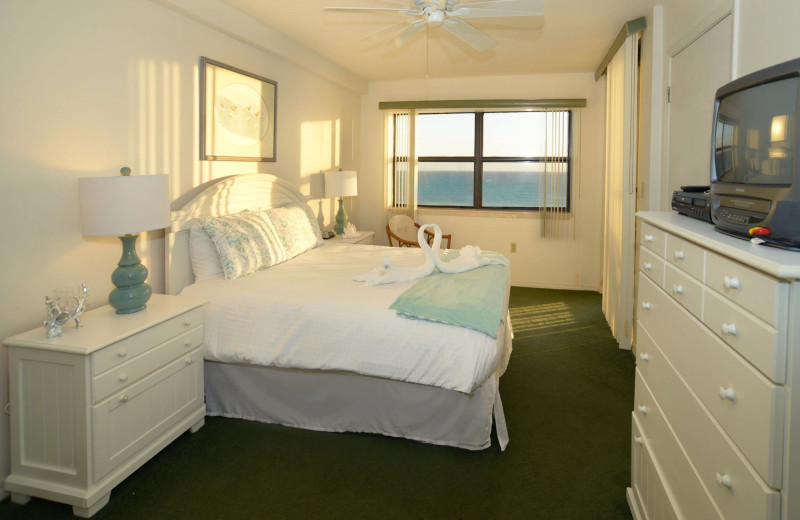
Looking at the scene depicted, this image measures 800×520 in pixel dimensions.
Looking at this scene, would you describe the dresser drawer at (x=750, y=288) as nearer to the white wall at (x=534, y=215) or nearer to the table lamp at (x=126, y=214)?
the table lamp at (x=126, y=214)

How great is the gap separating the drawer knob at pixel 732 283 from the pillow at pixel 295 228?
9.83ft

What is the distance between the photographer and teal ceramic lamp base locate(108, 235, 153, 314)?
2.43m

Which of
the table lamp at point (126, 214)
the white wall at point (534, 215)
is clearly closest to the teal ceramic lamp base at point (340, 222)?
the white wall at point (534, 215)

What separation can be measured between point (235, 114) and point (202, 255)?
1.22 m

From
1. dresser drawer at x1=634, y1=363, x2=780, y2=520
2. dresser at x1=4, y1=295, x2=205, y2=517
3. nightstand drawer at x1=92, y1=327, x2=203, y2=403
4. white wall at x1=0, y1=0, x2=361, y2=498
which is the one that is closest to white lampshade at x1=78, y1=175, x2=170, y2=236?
white wall at x1=0, y1=0, x2=361, y2=498

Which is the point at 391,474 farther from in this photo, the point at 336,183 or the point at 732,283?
the point at 336,183

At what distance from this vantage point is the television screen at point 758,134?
1.22 metres

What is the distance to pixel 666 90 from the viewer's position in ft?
11.2

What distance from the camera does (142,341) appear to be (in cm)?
228

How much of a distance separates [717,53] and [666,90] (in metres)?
0.91

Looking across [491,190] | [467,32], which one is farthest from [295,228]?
[491,190]

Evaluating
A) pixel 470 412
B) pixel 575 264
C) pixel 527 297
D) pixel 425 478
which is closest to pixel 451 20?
pixel 470 412

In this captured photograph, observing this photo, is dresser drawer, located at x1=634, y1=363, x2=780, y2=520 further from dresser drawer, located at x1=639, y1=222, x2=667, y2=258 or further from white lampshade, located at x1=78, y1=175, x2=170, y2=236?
white lampshade, located at x1=78, y1=175, x2=170, y2=236

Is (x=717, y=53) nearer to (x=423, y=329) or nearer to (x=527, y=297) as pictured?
(x=423, y=329)
